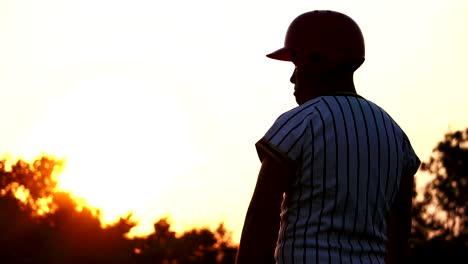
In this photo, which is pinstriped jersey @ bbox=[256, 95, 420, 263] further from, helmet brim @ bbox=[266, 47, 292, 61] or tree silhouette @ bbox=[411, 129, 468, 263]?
tree silhouette @ bbox=[411, 129, 468, 263]

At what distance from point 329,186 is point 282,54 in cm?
58

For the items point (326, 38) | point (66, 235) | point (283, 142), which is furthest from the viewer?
point (66, 235)

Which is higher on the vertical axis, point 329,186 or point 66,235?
point 66,235

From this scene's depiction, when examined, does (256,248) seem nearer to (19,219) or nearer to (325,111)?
(325,111)

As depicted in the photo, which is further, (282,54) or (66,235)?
(66,235)

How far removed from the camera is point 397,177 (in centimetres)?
387

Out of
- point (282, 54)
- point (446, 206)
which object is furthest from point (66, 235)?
point (282, 54)

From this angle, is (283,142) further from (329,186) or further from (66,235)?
(66,235)

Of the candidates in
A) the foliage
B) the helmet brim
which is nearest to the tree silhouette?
the foliage

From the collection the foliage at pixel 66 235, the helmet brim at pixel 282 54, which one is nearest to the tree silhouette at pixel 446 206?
the foliage at pixel 66 235

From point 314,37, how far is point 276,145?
47 centimetres

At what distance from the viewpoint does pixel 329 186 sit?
3.60m

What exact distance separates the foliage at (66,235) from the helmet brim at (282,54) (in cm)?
7259

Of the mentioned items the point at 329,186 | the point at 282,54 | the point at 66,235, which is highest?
the point at 66,235
